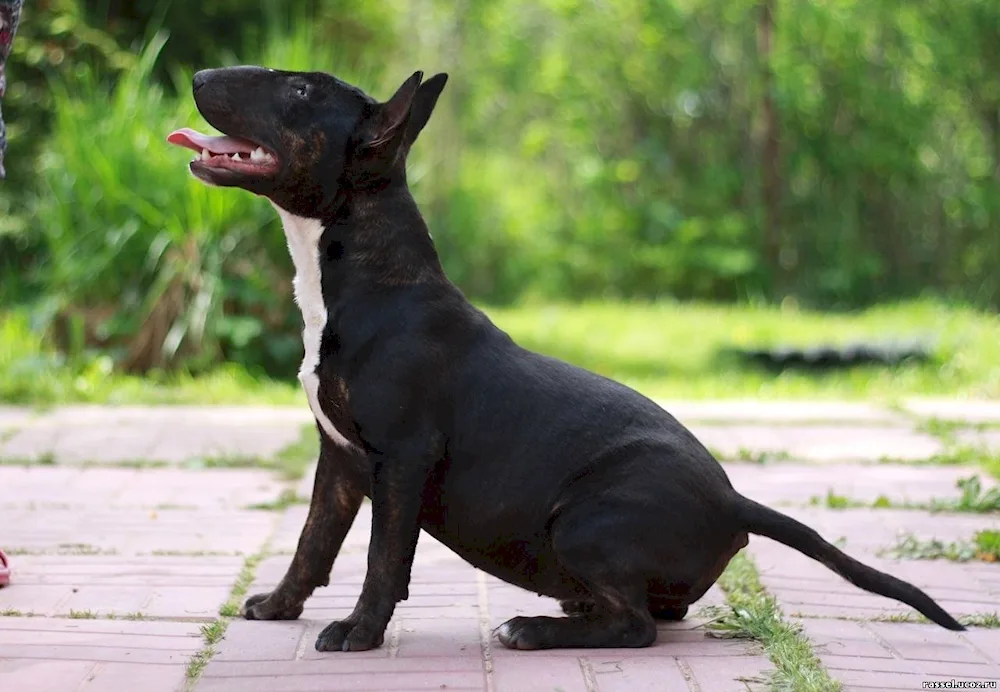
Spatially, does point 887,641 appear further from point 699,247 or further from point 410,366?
point 699,247

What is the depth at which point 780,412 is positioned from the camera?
7.01 m

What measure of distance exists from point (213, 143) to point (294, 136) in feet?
0.65

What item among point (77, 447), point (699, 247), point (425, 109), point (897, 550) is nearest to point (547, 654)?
point (425, 109)

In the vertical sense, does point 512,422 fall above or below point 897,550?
above

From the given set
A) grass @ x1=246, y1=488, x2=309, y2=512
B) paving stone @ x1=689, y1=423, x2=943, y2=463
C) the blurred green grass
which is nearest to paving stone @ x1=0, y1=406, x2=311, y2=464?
the blurred green grass

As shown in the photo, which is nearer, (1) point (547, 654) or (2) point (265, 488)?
(1) point (547, 654)

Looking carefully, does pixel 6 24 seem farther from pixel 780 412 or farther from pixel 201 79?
pixel 780 412

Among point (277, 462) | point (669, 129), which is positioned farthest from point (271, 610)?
point (669, 129)

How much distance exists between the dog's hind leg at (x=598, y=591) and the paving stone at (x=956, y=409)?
13.0 ft

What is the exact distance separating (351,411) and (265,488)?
2.09 m

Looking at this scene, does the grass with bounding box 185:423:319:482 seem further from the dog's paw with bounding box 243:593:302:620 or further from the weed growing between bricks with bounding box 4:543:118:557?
the dog's paw with bounding box 243:593:302:620

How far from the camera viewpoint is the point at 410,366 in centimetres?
318

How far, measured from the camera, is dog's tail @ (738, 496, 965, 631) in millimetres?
3156

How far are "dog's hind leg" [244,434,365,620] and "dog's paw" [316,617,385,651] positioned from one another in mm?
310
